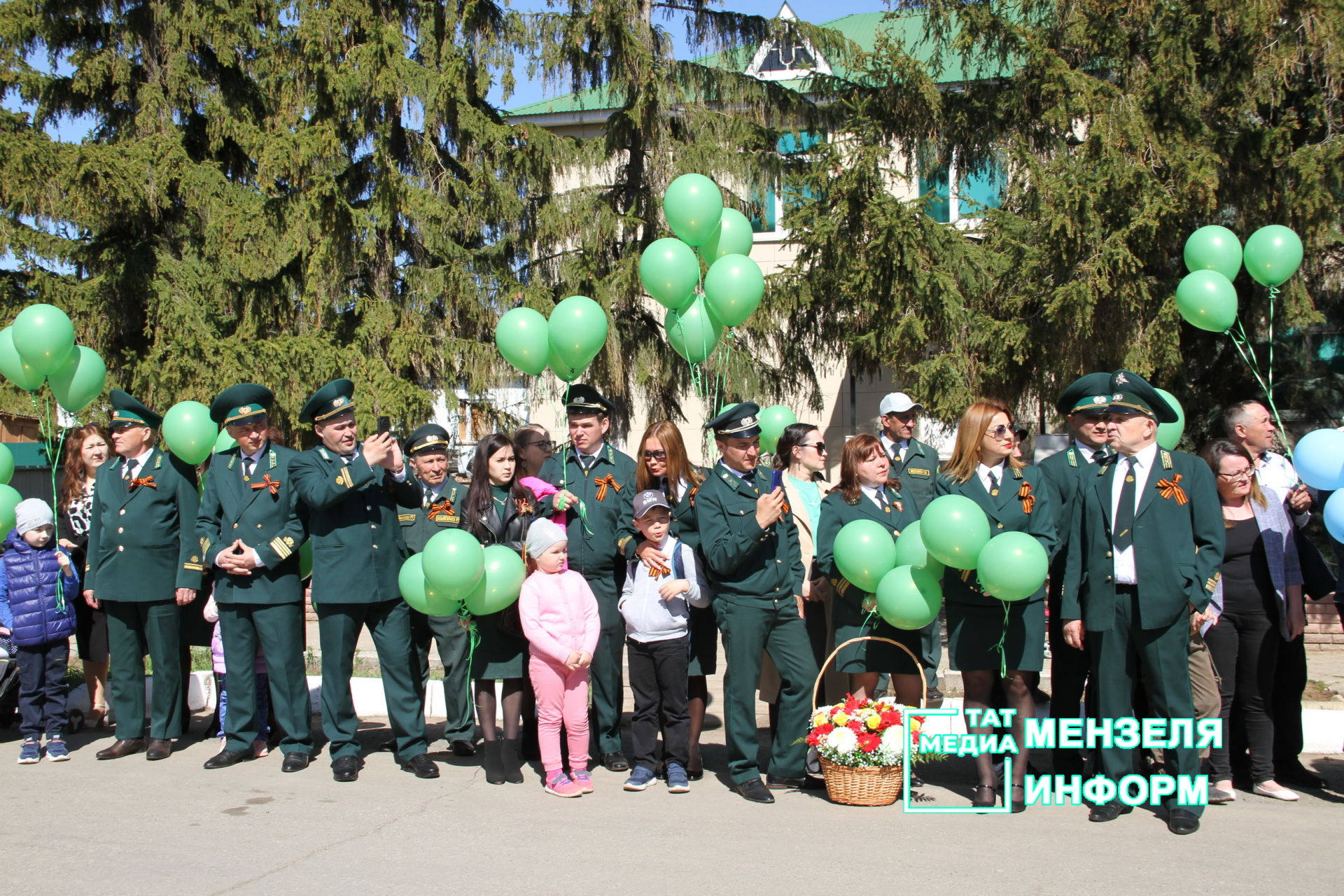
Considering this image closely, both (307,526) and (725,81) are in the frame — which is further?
(725,81)

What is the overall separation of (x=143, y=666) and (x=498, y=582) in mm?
2637

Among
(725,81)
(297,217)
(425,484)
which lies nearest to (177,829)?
(425,484)

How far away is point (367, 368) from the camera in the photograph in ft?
37.3

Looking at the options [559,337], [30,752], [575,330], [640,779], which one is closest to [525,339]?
[559,337]

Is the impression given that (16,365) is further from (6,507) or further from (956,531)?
(956,531)

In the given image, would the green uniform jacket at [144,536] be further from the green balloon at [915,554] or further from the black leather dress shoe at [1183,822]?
the black leather dress shoe at [1183,822]

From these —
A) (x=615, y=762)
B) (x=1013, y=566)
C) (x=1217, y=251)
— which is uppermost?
(x=1217, y=251)

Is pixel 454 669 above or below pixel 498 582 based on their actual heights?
below

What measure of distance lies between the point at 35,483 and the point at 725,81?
9768 millimetres

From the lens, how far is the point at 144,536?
21.4ft

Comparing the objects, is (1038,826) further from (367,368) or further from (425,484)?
(367,368)

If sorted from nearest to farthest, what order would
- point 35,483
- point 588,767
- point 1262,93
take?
point 588,767 → point 1262,93 → point 35,483

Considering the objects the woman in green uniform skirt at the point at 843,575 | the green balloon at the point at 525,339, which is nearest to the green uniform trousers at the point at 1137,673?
the woman in green uniform skirt at the point at 843,575

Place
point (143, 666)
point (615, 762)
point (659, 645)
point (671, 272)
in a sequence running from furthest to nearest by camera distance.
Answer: point (143, 666) < point (671, 272) < point (615, 762) < point (659, 645)
